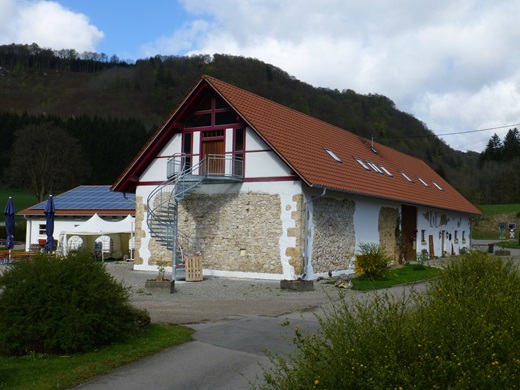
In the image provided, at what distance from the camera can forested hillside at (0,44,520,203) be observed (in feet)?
217

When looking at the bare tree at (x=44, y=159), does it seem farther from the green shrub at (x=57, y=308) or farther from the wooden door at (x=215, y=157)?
the green shrub at (x=57, y=308)

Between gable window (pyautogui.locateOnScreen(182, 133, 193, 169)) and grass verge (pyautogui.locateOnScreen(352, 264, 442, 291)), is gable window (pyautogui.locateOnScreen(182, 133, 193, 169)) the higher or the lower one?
the higher one

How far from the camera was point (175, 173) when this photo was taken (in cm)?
2105

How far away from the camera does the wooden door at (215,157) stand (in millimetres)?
20797

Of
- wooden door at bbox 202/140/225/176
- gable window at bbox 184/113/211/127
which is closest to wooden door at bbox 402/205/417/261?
wooden door at bbox 202/140/225/176

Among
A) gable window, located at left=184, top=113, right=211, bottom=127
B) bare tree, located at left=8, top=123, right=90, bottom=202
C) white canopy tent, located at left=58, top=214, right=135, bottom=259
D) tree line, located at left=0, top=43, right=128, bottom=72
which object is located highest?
tree line, located at left=0, top=43, right=128, bottom=72

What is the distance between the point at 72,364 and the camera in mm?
7445

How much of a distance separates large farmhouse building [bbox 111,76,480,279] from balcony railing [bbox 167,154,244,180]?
40mm

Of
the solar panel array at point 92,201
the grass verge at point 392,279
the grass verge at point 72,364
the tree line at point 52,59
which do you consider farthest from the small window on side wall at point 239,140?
the tree line at point 52,59

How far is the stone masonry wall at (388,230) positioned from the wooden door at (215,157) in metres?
7.44

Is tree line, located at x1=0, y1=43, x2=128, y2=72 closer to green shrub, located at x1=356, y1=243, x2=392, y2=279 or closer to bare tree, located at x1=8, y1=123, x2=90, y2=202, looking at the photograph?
bare tree, located at x1=8, y1=123, x2=90, y2=202

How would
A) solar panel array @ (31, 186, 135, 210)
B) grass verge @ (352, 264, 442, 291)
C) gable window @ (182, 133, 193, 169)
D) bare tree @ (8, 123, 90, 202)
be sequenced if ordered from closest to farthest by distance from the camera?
grass verge @ (352, 264, 442, 291) < gable window @ (182, 133, 193, 169) < solar panel array @ (31, 186, 135, 210) < bare tree @ (8, 123, 90, 202)

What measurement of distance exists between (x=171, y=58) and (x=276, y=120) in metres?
72.9

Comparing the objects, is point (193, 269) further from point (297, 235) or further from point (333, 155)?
point (333, 155)
